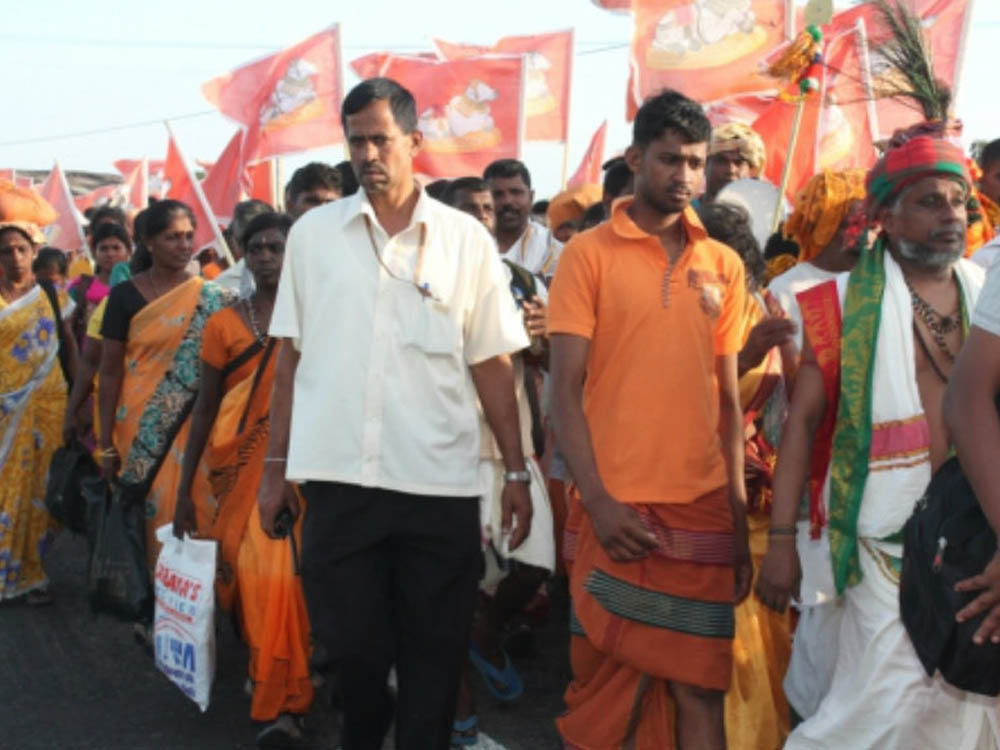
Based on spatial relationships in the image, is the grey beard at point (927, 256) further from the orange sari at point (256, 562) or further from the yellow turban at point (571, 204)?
the yellow turban at point (571, 204)

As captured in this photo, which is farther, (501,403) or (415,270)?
(501,403)

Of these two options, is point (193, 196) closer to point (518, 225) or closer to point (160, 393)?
point (518, 225)

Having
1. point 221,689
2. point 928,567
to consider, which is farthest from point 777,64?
point 928,567

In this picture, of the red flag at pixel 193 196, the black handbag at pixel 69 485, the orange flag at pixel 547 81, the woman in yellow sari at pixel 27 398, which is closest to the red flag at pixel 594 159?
the orange flag at pixel 547 81

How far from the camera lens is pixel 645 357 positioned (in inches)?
163

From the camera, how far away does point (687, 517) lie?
13.6 feet

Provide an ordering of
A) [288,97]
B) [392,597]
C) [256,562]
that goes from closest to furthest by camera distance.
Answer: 1. [392,597]
2. [256,562]
3. [288,97]

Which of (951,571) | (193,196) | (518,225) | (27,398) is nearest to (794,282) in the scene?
(951,571)

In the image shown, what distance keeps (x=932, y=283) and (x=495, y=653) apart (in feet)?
7.95

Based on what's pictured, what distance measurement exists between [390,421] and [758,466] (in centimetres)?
146

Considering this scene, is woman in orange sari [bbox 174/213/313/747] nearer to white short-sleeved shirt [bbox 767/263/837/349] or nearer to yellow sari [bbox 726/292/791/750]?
yellow sari [bbox 726/292/791/750]

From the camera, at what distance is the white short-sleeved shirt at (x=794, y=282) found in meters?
4.93

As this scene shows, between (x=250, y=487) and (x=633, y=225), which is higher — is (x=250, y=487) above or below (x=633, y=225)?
below

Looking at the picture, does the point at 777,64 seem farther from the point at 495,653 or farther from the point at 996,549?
the point at 996,549
